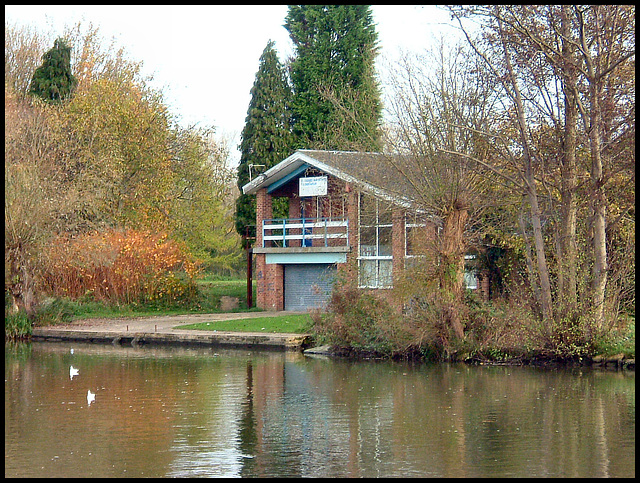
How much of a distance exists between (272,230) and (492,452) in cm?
3035

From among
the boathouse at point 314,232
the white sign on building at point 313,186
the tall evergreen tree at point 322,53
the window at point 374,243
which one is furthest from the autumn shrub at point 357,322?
the tall evergreen tree at point 322,53

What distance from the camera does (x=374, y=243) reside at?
3625 centimetres

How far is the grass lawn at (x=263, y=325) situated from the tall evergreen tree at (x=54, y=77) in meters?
15.8

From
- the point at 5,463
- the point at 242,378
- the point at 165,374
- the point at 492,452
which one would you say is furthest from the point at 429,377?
the point at 5,463

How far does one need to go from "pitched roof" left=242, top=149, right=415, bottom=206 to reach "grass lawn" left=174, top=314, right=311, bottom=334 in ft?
15.3

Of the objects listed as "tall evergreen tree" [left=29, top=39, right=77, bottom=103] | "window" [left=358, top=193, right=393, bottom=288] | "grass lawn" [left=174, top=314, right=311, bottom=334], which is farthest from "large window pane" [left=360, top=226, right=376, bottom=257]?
"tall evergreen tree" [left=29, top=39, right=77, bottom=103]

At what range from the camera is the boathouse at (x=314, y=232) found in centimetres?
3334

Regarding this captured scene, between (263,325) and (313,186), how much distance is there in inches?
358

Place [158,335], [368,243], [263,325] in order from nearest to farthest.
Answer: [158,335]
[263,325]
[368,243]

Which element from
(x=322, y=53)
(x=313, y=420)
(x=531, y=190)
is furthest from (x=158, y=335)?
(x=322, y=53)

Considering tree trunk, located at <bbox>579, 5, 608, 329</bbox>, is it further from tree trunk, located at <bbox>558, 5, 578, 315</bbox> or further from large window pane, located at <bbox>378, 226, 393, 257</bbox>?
large window pane, located at <bbox>378, 226, 393, 257</bbox>

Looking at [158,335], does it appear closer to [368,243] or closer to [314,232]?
[368,243]

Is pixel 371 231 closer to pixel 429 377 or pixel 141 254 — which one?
pixel 141 254

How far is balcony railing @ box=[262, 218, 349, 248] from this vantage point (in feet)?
121
